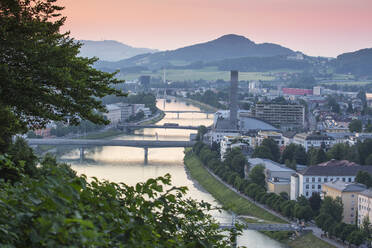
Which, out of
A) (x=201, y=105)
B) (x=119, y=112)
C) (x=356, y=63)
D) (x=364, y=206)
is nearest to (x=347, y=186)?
(x=364, y=206)

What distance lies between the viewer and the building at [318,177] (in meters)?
9.02

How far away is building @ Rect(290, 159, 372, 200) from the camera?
29.6 ft

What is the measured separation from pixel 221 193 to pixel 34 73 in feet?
24.9

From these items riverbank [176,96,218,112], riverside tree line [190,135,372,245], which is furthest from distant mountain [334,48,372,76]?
riverside tree line [190,135,372,245]

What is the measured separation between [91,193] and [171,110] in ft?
80.0

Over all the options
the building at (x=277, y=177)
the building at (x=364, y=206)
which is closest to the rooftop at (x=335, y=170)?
the building at (x=277, y=177)

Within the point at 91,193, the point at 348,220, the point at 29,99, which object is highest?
the point at 29,99

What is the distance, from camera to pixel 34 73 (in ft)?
6.79

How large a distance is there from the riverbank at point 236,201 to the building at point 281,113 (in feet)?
23.6

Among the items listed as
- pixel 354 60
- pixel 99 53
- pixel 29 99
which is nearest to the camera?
pixel 29 99

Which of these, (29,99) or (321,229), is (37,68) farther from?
(321,229)

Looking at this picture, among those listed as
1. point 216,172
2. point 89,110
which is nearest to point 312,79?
point 216,172

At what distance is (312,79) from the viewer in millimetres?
45906

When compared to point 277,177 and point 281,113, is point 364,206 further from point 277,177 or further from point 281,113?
point 281,113
